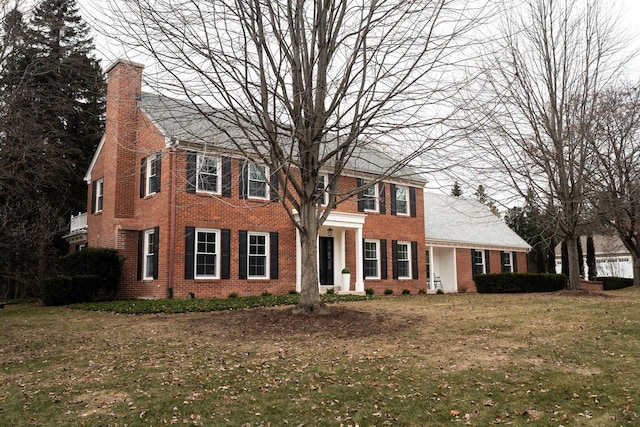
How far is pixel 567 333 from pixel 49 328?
10115mm

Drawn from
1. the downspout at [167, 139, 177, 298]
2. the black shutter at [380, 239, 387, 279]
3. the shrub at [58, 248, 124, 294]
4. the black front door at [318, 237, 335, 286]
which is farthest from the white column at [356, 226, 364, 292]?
the shrub at [58, 248, 124, 294]

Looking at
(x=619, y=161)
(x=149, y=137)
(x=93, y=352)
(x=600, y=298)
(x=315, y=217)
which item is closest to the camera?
(x=93, y=352)

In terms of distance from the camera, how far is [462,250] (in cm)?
2741

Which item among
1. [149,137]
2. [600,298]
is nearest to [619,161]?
[600,298]

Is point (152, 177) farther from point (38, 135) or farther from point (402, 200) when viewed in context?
point (402, 200)

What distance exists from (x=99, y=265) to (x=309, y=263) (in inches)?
395

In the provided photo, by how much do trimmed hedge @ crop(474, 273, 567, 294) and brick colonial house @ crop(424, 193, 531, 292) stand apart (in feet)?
14.4

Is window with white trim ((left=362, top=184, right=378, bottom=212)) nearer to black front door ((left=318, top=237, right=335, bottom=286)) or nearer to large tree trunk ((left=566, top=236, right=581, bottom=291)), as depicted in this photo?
black front door ((left=318, top=237, right=335, bottom=286))

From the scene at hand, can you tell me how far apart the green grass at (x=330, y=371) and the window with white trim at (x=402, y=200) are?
12967 millimetres

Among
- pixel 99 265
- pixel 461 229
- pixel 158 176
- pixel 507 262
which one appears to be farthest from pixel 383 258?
pixel 99 265

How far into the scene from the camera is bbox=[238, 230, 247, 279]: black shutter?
17.9m

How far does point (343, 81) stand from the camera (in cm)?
948

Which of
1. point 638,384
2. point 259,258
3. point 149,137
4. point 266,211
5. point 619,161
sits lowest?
point 638,384

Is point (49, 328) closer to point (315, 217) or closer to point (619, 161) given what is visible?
point (315, 217)
